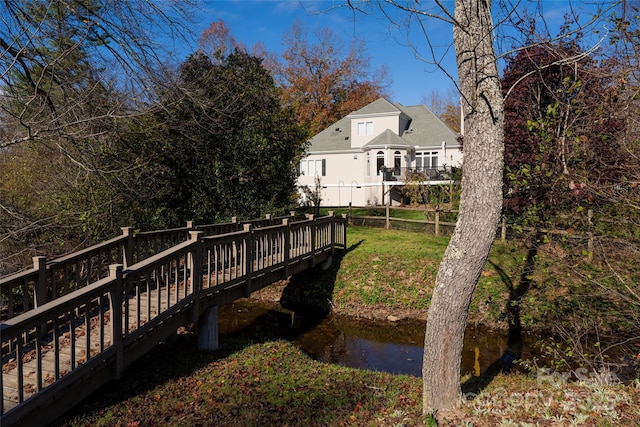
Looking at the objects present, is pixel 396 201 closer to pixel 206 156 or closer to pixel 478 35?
pixel 206 156

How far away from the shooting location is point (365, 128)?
2805 centimetres

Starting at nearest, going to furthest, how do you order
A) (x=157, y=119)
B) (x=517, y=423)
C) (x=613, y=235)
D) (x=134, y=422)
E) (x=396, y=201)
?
(x=517, y=423) → (x=134, y=422) → (x=613, y=235) → (x=157, y=119) → (x=396, y=201)

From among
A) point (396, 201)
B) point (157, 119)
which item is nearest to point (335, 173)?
point (396, 201)

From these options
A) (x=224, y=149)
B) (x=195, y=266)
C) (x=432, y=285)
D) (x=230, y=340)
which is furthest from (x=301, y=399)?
(x=224, y=149)

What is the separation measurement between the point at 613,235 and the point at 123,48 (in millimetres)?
9204

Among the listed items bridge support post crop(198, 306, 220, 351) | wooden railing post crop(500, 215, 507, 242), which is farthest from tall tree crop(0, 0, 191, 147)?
wooden railing post crop(500, 215, 507, 242)

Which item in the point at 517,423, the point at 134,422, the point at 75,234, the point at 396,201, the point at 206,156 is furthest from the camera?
the point at 396,201

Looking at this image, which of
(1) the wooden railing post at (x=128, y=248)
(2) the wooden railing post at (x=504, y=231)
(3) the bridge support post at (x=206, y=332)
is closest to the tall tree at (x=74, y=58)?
(1) the wooden railing post at (x=128, y=248)

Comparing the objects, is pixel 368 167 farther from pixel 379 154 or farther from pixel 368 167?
pixel 379 154

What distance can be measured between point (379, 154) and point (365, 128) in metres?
2.86

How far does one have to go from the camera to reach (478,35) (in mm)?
4461

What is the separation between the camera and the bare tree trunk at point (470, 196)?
14.5 feet

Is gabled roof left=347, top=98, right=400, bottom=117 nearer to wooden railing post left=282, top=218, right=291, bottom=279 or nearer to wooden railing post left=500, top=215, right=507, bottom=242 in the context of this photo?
wooden railing post left=500, top=215, right=507, bottom=242

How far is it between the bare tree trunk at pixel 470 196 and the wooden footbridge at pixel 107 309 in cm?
352
